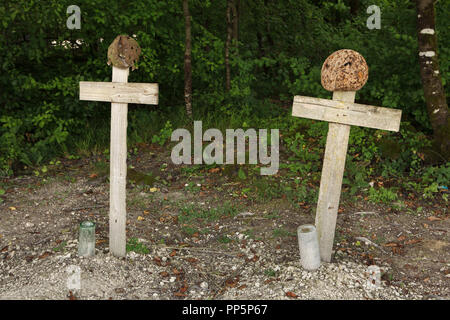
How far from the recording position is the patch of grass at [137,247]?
445 cm

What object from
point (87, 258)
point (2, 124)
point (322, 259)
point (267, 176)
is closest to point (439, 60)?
point (267, 176)

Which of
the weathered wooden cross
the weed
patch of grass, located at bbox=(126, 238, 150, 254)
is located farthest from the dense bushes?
patch of grass, located at bbox=(126, 238, 150, 254)

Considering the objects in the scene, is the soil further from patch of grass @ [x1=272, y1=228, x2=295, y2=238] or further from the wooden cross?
the wooden cross

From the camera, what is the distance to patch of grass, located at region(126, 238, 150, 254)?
445 centimetres

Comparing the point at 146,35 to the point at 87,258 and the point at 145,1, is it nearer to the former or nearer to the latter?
the point at 145,1

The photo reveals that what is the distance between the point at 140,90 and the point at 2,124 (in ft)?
15.7

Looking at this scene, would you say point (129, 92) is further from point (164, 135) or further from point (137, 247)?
point (164, 135)

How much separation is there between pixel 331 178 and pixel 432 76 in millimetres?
3442

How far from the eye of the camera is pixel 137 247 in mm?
4508

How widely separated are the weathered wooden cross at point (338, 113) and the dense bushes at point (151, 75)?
9.59 ft

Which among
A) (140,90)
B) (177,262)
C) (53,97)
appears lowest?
(177,262)

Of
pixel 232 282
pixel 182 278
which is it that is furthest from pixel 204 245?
pixel 232 282

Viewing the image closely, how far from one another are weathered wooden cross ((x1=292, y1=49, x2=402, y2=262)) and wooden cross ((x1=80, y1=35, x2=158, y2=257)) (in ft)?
4.60

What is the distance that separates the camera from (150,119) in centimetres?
816
